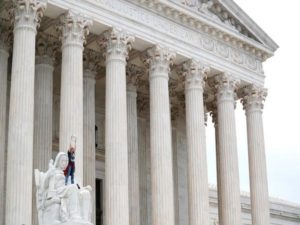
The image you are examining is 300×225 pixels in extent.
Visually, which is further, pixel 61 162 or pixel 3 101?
pixel 3 101

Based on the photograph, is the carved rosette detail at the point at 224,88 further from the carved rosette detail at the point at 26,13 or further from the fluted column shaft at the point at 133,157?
the carved rosette detail at the point at 26,13

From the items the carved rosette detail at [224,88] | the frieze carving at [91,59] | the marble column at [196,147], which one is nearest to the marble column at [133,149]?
the frieze carving at [91,59]

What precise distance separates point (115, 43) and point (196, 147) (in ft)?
22.9

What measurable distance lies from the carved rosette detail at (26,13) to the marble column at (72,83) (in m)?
1.81

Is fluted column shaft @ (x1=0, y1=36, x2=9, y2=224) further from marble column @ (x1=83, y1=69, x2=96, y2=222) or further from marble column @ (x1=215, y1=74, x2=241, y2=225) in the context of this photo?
marble column @ (x1=215, y1=74, x2=241, y2=225)

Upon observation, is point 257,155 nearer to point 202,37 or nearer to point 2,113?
point 202,37

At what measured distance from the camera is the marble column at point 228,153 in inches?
1476

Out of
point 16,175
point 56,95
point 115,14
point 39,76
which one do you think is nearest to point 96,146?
point 56,95

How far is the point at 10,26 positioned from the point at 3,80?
2692 millimetres

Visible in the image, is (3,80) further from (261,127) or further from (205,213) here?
(261,127)

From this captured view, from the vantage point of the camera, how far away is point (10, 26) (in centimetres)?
3406

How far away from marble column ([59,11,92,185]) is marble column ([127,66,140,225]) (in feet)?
23.2

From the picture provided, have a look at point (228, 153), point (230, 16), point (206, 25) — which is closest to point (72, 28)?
point (206, 25)

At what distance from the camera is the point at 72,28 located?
106ft
